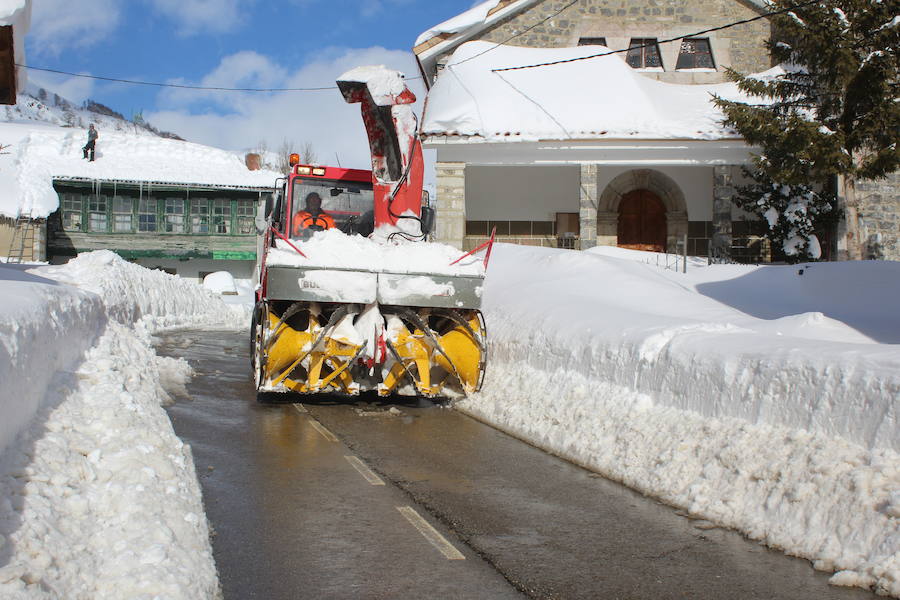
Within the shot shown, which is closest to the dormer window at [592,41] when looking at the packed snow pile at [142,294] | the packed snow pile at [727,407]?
the packed snow pile at [142,294]

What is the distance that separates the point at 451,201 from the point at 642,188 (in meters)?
6.76

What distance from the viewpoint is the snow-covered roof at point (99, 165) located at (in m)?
35.3

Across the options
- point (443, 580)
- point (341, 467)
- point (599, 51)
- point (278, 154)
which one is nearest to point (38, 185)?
point (599, 51)

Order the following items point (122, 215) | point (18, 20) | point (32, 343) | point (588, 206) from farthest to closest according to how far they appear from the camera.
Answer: point (122, 215)
point (588, 206)
point (18, 20)
point (32, 343)

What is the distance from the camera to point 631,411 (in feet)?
26.0

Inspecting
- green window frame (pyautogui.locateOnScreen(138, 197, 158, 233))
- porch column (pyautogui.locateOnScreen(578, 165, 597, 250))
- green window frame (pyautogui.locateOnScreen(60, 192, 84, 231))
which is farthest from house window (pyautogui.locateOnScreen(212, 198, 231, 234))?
porch column (pyautogui.locateOnScreen(578, 165, 597, 250))

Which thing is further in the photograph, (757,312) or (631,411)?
(757,312)

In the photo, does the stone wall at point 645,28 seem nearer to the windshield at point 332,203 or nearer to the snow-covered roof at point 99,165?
the windshield at point 332,203

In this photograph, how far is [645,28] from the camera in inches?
960

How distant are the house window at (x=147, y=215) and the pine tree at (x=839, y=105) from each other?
2812cm

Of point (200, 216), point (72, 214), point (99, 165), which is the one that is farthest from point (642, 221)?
point (99, 165)

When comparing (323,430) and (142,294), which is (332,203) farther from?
(142,294)

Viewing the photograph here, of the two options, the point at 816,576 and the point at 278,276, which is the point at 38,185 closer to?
the point at 278,276

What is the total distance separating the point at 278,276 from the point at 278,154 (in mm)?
72019
